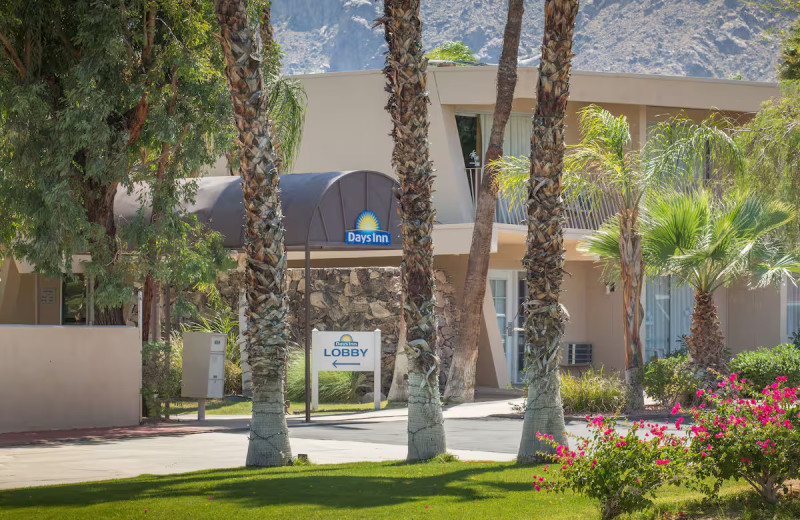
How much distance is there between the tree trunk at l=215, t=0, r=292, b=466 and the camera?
11938mm

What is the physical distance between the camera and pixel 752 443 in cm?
845

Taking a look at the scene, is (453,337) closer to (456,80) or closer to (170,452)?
(456,80)

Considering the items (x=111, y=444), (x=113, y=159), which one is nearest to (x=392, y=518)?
(x=111, y=444)

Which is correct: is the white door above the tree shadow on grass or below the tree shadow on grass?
above

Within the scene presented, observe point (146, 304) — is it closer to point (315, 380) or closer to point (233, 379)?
point (315, 380)

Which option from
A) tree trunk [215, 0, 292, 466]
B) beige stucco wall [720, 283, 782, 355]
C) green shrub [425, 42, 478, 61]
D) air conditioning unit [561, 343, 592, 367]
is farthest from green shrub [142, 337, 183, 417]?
beige stucco wall [720, 283, 782, 355]

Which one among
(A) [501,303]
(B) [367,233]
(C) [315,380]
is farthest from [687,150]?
(A) [501,303]

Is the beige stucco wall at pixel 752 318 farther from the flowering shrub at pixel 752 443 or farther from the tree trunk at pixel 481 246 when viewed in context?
the flowering shrub at pixel 752 443

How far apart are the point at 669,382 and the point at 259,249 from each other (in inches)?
395

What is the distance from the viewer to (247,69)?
39.7 ft

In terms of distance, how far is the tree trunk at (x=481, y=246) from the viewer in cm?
2198

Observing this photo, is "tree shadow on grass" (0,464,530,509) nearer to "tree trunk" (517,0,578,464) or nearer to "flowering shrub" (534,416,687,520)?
"tree trunk" (517,0,578,464)

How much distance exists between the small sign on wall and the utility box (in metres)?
10.5

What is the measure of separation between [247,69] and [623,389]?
10.0m
